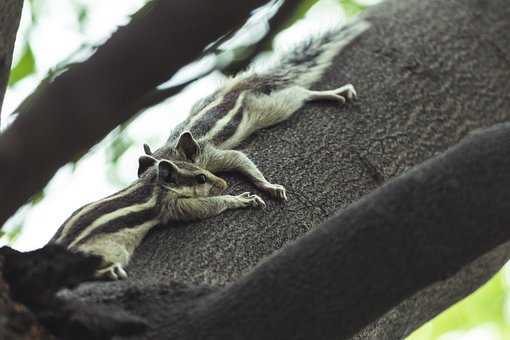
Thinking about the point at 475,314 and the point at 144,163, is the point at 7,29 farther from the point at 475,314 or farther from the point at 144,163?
the point at 475,314

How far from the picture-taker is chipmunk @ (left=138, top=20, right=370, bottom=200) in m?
3.05

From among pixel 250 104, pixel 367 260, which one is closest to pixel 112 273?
pixel 367 260

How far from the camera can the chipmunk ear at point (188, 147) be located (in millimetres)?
3205

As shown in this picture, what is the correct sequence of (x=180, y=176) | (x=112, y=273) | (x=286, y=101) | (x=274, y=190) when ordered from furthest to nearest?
(x=180, y=176)
(x=286, y=101)
(x=274, y=190)
(x=112, y=273)

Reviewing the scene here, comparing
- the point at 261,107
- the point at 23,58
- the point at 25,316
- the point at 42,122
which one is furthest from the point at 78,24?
the point at 25,316

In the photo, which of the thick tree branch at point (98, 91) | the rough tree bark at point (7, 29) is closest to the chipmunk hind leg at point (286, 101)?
the thick tree branch at point (98, 91)

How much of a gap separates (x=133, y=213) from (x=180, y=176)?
51cm

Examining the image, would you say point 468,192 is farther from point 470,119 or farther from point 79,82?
point 470,119

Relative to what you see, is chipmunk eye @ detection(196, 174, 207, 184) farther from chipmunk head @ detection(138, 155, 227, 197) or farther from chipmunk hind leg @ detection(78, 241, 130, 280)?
chipmunk hind leg @ detection(78, 241, 130, 280)

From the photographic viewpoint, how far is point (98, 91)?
2.09 metres

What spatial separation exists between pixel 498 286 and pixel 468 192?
4.49 meters

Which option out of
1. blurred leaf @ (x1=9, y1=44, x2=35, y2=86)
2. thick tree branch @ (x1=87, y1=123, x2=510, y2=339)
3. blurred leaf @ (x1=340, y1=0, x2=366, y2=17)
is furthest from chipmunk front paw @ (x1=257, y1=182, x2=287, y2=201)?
blurred leaf @ (x1=340, y1=0, x2=366, y2=17)

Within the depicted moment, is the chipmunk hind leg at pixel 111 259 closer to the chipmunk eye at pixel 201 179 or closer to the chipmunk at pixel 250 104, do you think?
the chipmunk at pixel 250 104

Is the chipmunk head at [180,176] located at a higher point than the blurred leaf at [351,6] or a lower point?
higher
